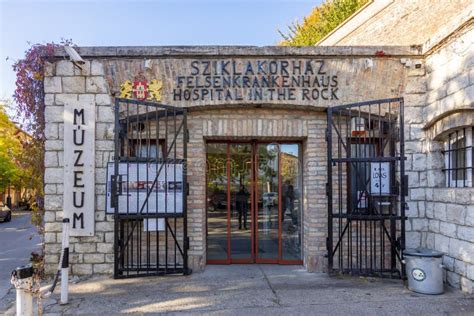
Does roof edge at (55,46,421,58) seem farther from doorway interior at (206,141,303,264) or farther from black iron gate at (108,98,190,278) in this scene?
doorway interior at (206,141,303,264)

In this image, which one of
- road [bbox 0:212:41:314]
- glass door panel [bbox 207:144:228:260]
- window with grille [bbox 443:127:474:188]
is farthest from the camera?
glass door panel [bbox 207:144:228:260]

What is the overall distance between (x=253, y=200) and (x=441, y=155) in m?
3.26

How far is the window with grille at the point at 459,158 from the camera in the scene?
17.7ft

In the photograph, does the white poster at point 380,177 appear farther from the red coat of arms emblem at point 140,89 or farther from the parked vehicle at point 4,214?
the parked vehicle at point 4,214

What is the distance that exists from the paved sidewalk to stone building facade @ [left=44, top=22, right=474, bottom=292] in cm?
57

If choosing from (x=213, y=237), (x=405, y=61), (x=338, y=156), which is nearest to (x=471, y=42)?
(x=405, y=61)

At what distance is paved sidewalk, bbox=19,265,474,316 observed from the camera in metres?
4.74

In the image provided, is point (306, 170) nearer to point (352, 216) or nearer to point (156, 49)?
point (352, 216)

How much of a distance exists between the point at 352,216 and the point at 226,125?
254 centimetres

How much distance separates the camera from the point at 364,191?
20.5 feet

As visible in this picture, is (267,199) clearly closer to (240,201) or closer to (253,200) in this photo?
(253,200)

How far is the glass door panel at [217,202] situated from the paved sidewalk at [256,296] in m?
0.75

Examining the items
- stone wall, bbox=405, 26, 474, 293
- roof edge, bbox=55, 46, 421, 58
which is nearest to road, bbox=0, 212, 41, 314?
roof edge, bbox=55, 46, 421, 58

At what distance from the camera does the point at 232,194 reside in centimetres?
712
